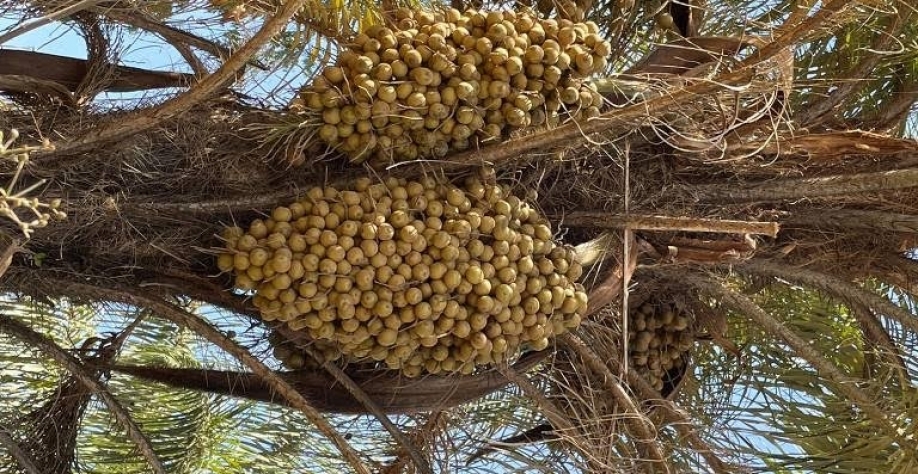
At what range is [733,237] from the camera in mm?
2930

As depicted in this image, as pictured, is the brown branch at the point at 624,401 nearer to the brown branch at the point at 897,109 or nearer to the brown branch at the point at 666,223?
the brown branch at the point at 666,223

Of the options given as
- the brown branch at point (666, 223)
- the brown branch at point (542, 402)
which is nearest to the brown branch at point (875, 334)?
the brown branch at point (666, 223)

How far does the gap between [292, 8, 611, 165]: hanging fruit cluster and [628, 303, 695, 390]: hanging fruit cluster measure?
90 centimetres

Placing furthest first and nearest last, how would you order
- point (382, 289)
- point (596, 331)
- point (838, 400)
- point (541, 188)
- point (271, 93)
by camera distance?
→ point (838, 400) → point (596, 331) → point (541, 188) → point (271, 93) → point (382, 289)

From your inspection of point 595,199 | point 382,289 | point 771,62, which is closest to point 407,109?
point 382,289

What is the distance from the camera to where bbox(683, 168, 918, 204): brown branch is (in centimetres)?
294

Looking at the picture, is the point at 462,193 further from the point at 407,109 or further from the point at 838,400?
the point at 838,400

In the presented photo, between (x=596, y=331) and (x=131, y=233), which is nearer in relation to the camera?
(x=131, y=233)

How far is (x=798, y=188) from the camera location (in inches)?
118

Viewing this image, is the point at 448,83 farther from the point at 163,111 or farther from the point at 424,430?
the point at 424,430

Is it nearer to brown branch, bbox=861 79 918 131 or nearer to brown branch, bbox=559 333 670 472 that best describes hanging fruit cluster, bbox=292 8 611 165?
brown branch, bbox=559 333 670 472

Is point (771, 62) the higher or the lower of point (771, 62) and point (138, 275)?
the higher

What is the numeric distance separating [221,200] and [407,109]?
1.57ft

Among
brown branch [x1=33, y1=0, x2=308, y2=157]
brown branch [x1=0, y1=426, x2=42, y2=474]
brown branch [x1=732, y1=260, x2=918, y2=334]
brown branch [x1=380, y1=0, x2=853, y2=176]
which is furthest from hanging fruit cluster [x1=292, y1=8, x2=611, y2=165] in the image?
brown branch [x1=0, y1=426, x2=42, y2=474]
